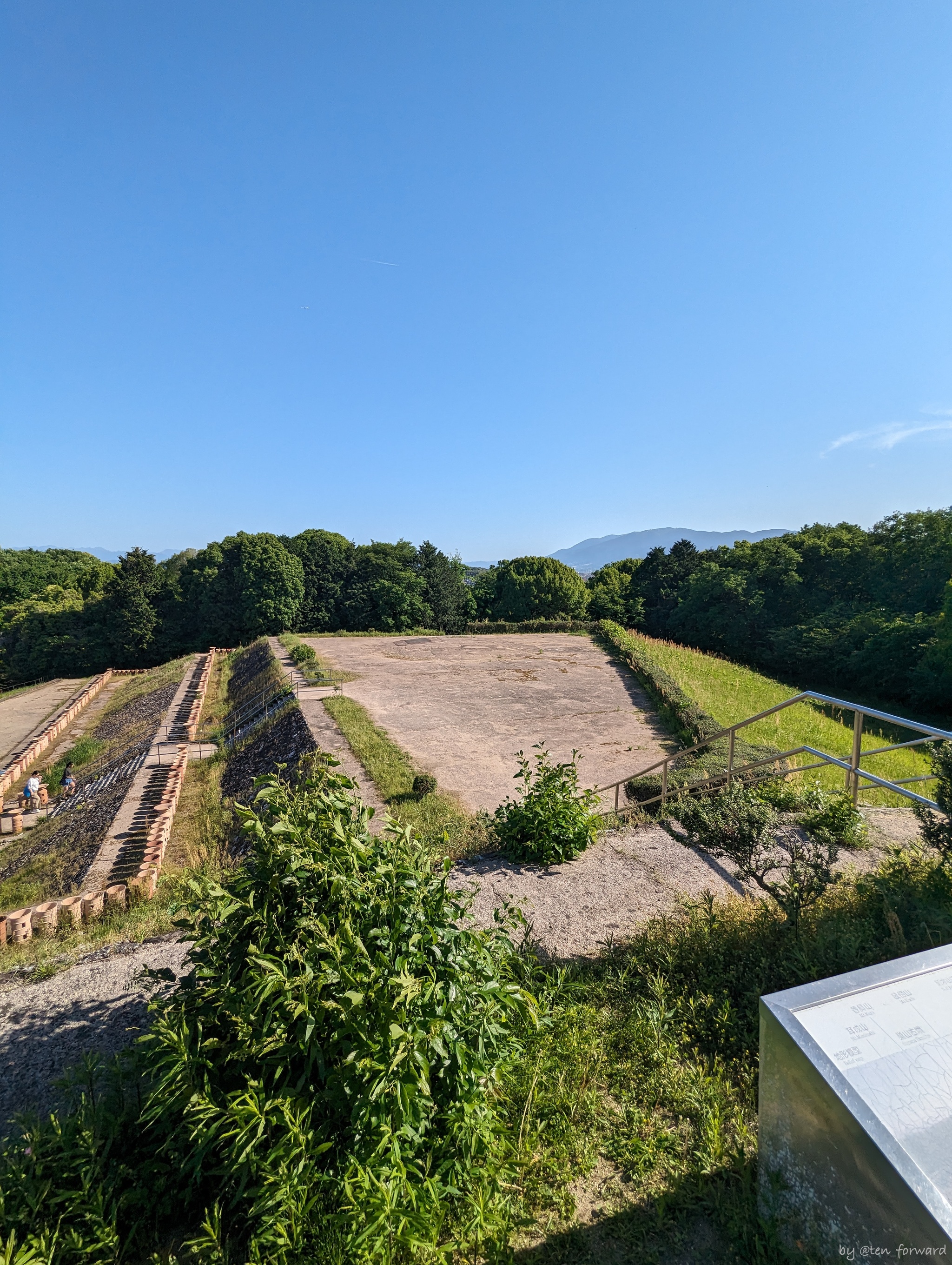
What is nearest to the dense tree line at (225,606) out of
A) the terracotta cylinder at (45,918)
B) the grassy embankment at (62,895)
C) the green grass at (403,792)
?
the grassy embankment at (62,895)

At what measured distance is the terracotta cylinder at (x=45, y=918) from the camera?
21.9 feet

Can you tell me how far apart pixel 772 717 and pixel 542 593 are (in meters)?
28.4

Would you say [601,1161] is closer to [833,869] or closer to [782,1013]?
[782,1013]

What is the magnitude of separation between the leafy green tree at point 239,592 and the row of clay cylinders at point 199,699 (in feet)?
22.8

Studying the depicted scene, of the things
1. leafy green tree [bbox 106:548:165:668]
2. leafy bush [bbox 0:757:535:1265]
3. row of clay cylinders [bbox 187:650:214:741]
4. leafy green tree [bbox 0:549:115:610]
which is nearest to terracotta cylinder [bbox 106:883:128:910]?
leafy bush [bbox 0:757:535:1265]

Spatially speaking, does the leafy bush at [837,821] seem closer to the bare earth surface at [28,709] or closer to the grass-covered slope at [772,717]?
the grass-covered slope at [772,717]

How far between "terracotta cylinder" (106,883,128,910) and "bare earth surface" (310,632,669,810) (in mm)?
5176

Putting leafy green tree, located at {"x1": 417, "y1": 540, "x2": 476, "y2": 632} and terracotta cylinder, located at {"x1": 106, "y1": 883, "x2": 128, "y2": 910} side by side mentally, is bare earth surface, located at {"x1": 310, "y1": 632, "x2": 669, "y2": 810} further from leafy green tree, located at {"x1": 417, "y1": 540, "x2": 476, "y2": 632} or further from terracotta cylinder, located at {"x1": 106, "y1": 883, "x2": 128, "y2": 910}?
leafy green tree, located at {"x1": 417, "y1": 540, "x2": 476, "y2": 632}

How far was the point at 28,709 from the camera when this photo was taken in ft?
94.9

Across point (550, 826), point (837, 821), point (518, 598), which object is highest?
point (518, 598)

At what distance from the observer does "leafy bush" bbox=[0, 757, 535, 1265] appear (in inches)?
80.2

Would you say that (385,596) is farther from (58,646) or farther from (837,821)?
(837,821)

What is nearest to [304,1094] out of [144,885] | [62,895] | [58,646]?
[144,885]

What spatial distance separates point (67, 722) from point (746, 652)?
112 feet
